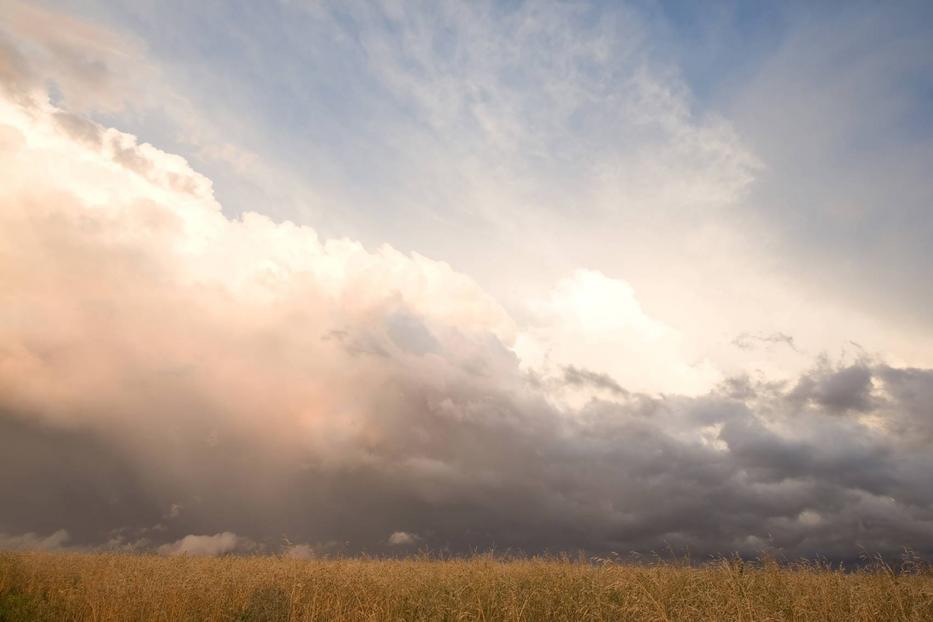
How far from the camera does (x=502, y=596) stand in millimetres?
17547

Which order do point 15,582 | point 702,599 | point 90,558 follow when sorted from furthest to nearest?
point 90,558, point 15,582, point 702,599

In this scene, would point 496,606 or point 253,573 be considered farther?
point 253,573

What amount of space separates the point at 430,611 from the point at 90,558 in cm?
3312

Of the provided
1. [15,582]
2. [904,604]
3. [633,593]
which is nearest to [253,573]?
[15,582]

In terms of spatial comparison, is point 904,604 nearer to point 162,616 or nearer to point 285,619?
point 285,619

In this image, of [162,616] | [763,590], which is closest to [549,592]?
[763,590]

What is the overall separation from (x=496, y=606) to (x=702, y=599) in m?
6.06

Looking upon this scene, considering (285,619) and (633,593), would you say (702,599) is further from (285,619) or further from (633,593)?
(285,619)

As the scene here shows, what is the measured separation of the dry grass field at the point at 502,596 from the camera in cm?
1463

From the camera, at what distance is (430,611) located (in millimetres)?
16609

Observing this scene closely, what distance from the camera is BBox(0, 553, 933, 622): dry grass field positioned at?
48.0 feet

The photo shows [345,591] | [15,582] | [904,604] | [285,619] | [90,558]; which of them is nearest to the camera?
[904,604]

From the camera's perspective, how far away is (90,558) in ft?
122

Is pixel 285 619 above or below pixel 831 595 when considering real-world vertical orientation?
below
